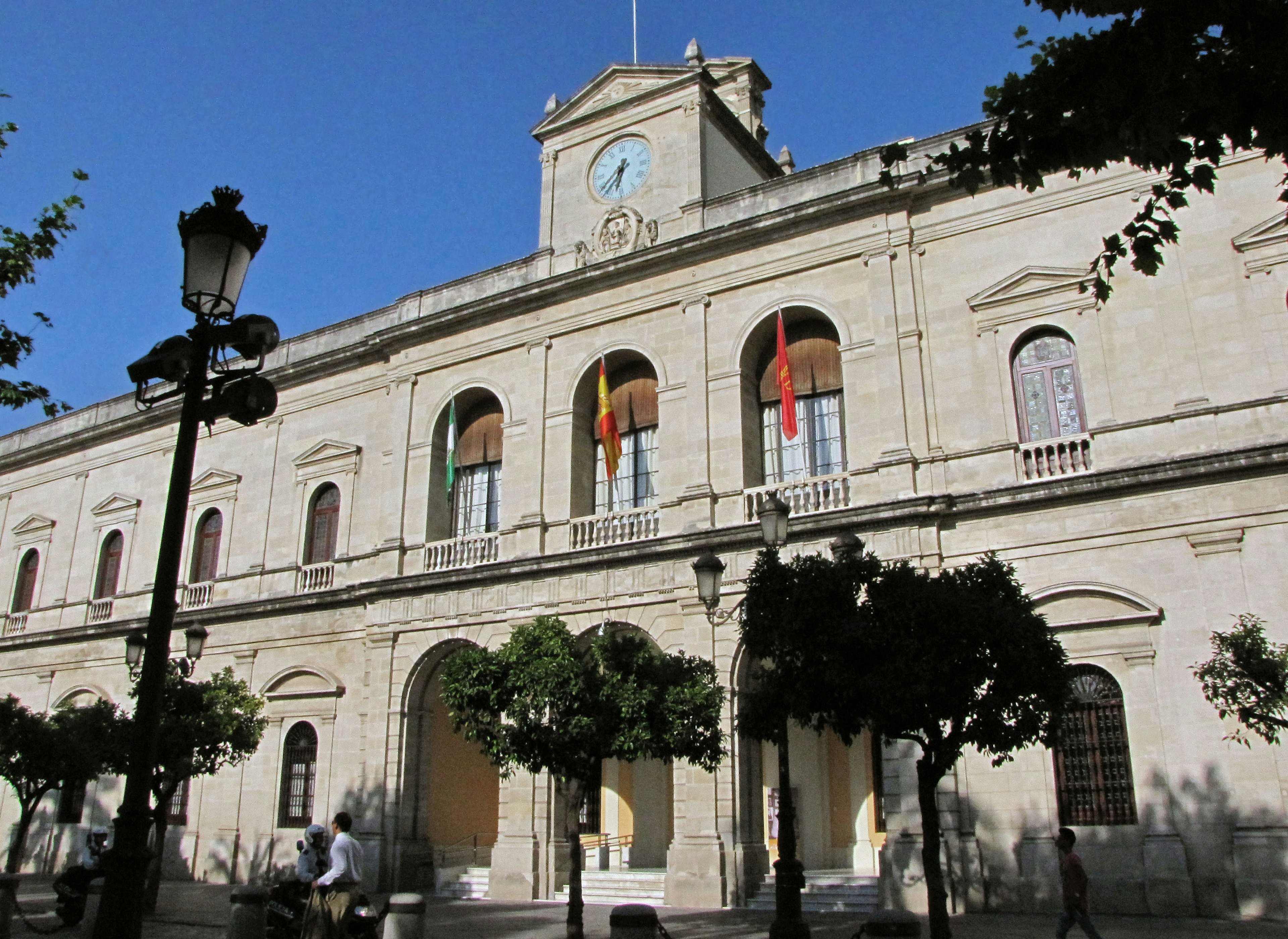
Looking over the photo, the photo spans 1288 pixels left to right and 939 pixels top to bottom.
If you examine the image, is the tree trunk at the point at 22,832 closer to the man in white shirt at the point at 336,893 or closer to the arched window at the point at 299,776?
the arched window at the point at 299,776

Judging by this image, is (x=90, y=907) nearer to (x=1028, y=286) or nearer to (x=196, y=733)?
(x=196, y=733)

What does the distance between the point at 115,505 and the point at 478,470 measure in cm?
1191

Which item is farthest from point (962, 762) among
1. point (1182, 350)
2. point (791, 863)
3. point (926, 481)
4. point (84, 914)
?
point (84, 914)

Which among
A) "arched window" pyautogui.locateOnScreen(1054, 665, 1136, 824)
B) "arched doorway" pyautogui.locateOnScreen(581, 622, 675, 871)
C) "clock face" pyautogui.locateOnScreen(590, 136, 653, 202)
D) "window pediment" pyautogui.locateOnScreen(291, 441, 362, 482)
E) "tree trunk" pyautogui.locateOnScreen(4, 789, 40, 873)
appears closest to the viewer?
"arched window" pyautogui.locateOnScreen(1054, 665, 1136, 824)

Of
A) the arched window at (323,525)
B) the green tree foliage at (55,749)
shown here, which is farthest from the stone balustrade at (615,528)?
the green tree foliage at (55,749)

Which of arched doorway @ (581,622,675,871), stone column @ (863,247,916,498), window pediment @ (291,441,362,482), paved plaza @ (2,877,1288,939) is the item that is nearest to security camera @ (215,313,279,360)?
paved plaza @ (2,877,1288,939)

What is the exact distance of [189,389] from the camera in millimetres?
5504

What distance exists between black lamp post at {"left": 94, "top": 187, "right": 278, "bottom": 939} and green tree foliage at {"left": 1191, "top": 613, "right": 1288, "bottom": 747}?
1044 centimetres

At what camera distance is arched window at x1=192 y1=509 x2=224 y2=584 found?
2564 cm

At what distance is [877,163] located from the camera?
59.7 ft

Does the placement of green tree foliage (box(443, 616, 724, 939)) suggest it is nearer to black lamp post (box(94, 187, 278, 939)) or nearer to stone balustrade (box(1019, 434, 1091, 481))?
stone balustrade (box(1019, 434, 1091, 481))

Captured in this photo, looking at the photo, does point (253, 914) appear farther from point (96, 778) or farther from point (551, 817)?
point (96, 778)

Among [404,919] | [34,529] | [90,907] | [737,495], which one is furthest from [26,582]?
[404,919]

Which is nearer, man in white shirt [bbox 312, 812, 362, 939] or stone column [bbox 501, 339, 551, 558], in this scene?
man in white shirt [bbox 312, 812, 362, 939]
